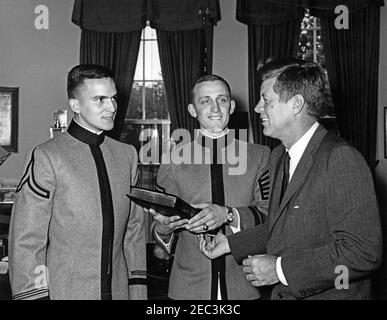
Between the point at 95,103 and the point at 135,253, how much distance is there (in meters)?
0.62

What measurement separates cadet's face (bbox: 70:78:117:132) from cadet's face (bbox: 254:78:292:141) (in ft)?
1.98

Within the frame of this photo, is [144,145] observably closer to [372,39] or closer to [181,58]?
[181,58]

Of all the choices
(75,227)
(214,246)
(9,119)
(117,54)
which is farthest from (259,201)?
(9,119)

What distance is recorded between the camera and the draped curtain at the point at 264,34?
22.0ft

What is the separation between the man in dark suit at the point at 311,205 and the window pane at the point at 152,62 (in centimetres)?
549

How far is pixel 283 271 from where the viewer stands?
5.32ft

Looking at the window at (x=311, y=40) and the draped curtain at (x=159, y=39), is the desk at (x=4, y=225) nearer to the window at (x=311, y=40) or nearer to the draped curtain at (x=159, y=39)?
the draped curtain at (x=159, y=39)

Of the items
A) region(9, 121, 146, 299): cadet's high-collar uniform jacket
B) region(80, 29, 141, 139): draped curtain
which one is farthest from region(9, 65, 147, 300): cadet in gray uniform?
region(80, 29, 141, 139): draped curtain

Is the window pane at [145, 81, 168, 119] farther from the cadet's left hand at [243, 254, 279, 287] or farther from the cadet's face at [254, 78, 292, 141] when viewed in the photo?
the cadet's left hand at [243, 254, 279, 287]

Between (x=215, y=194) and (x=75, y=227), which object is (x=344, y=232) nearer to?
(x=215, y=194)

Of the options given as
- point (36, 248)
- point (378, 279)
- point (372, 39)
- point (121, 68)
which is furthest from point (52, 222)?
point (372, 39)

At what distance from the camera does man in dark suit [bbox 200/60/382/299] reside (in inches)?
60.2

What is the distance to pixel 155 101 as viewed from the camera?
7250mm

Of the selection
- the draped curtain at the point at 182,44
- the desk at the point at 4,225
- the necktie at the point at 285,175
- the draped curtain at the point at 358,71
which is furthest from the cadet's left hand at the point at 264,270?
the draped curtain at the point at 358,71
